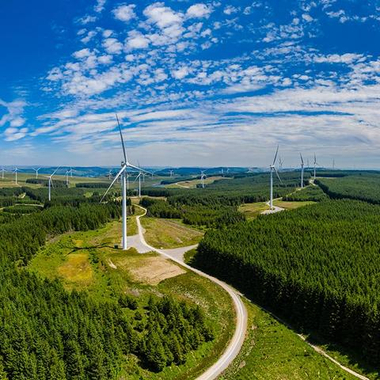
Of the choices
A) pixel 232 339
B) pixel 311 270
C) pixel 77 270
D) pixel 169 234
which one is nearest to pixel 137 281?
pixel 77 270

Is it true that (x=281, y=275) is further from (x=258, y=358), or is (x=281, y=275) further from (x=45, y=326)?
(x=45, y=326)

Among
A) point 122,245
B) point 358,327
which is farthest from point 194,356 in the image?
point 122,245

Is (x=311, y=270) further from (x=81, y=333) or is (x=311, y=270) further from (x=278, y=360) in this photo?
(x=81, y=333)

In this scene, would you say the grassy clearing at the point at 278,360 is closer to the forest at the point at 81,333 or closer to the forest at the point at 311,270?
the forest at the point at 311,270

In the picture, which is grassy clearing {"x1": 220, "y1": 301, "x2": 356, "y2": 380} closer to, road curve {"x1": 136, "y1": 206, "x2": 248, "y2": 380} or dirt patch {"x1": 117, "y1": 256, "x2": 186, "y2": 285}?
road curve {"x1": 136, "y1": 206, "x2": 248, "y2": 380}

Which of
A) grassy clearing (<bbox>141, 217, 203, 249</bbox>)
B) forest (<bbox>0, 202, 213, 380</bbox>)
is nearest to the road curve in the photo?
forest (<bbox>0, 202, 213, 380</bbox>)

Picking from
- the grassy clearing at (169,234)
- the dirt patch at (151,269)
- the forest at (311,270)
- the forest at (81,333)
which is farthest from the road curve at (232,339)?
the grassy clearing at (169,234)
